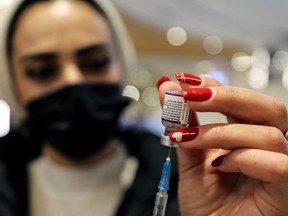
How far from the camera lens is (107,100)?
120 cm

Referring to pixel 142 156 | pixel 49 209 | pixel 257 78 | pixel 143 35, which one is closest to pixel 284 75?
pixel 257 78

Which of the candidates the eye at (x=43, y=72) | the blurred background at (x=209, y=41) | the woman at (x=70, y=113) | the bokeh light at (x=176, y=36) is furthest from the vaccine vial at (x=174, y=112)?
the bokeh light at (x=176, y=36)

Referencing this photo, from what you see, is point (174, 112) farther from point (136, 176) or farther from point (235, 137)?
point (136, 176)

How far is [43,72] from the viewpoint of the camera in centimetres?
116

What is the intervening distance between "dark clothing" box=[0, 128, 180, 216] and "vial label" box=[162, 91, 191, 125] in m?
0.36

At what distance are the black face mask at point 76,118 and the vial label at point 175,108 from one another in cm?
58

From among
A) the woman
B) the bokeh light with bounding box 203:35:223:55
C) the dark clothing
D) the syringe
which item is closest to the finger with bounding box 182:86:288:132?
the syringe

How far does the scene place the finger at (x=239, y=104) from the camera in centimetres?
57

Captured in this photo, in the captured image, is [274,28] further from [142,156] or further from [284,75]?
[142,156]

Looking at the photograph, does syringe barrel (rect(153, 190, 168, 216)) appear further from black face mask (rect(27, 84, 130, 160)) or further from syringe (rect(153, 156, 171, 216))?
black face mask (rect(27, 84, 130, 160))

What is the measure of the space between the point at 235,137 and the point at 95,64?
70 cm

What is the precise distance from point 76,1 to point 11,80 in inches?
13.3

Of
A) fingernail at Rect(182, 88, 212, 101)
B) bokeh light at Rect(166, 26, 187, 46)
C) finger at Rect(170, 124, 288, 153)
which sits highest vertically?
fingernail at Rect(182, 88, 212, 101)

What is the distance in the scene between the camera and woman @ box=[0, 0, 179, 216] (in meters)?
1.14
